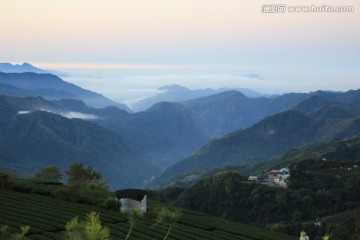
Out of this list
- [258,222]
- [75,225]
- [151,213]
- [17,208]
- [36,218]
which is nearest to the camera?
[75,225]

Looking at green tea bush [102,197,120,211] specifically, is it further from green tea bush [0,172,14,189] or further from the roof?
green tea bush [0,172,14,189]

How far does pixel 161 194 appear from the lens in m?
169

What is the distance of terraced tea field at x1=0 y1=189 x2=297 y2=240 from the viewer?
126 ft

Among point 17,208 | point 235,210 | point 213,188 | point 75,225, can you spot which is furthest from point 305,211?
point 75,225

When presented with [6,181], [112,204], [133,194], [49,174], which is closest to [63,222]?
[133,194]

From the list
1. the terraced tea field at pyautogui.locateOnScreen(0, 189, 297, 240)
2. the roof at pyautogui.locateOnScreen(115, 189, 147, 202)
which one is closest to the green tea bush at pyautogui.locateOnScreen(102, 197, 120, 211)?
the roof at pyautogui.locateOnScreen(115, 189, 147, 202)

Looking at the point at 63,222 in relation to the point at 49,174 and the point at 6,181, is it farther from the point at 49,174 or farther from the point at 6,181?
the point at 49,174

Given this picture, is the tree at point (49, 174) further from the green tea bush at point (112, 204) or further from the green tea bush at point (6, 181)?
the green tea bush at point (112, 204)

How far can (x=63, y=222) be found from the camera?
41688 millimetres

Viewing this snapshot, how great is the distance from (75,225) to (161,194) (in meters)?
157

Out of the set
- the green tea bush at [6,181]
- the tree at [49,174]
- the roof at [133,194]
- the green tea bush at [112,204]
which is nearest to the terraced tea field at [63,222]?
the green tea bush at [112,204]

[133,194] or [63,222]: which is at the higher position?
[133,194]

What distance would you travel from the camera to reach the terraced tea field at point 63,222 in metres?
38.5

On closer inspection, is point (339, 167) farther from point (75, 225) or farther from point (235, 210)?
point (75, 225)
